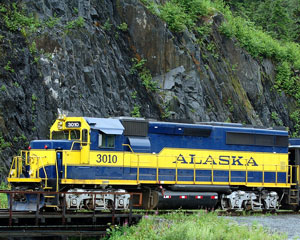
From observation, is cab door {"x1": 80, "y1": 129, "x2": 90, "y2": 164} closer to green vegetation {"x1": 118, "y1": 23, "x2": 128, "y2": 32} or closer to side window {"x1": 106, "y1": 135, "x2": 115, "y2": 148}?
side window {"x1": 106, "y1": 135, "x2": 115, "y2": 148}

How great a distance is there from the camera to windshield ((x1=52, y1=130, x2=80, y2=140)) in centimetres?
1814

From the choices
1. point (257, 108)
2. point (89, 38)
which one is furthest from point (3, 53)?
point (257, 108)

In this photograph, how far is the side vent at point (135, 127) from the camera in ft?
62.2

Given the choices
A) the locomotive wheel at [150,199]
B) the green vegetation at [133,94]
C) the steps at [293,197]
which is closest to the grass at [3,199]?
the locomotive wheel at [150,199]

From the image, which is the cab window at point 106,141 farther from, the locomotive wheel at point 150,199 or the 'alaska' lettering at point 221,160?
the 'alaska' lettering at point 221,160

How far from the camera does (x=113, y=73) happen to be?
29297mm

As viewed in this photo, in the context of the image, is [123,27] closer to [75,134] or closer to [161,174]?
[161,174]

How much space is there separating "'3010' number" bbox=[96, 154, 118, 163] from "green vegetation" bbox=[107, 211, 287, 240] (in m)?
2.80

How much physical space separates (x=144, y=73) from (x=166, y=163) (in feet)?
40.9

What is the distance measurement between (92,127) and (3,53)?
9.66 meters

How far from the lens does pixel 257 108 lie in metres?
37.6

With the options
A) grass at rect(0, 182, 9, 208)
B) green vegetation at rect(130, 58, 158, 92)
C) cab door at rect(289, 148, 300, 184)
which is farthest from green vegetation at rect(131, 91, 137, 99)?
cab door at rect(289, 148, 300, 184)

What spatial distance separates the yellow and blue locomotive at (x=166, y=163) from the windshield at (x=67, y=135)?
0.04 metres

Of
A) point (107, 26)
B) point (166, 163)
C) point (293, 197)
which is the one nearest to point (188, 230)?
point (166, 163)
